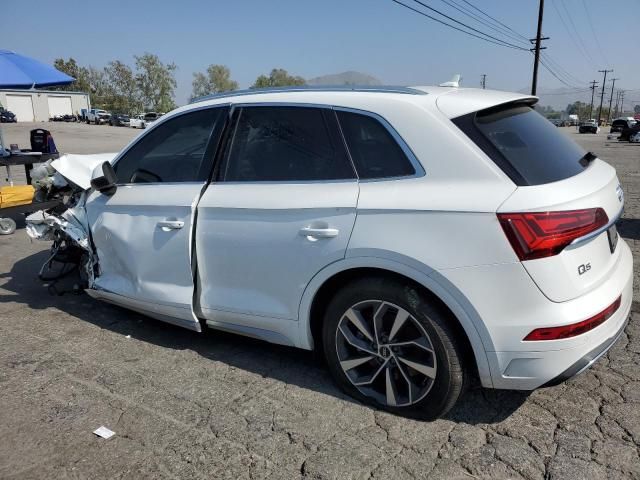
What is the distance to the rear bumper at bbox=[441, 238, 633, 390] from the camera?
7.62 ft

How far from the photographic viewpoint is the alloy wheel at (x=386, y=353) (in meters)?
2.66

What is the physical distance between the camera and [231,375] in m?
3.36

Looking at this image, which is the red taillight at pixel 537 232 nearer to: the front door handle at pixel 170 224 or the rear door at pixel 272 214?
the rear door at pixel 272 214

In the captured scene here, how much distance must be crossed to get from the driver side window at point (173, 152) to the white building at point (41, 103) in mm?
73038

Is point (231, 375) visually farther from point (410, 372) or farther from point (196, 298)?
point (410, 372)

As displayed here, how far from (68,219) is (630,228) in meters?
6.76

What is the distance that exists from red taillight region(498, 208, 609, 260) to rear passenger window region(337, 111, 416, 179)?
0.58 meters

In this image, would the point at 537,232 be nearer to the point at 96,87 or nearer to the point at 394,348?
the point at 394,348

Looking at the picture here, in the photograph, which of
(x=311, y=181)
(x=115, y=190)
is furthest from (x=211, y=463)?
(x=115, y=190)

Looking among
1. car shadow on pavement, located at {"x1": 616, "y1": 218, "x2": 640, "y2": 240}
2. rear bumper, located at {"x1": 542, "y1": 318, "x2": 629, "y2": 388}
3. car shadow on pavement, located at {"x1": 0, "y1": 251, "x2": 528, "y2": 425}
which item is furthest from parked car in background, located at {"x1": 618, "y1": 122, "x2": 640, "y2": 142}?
rear bumper, located at {"x1": 542, "y1": 318, "x2": 629, "y2": 388}

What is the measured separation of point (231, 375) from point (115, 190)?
1.68 metres

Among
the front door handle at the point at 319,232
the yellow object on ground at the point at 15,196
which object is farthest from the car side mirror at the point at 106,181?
the yellow object on ground at the point at 15,196

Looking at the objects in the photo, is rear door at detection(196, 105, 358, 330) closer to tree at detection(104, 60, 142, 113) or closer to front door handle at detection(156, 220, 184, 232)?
front door handle at detection(156, 220, 184, 232)

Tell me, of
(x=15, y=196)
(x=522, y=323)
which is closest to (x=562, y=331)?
(x=522, y=323)
